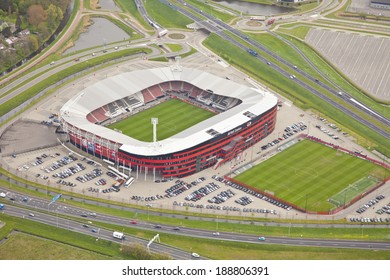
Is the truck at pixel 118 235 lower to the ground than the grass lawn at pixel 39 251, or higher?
higher

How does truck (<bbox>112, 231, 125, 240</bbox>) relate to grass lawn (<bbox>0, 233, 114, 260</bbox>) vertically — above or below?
above

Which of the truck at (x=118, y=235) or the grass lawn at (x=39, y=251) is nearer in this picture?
the grass lawn at (x=39, y=251)

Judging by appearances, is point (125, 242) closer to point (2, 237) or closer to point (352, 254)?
point (2, 237)

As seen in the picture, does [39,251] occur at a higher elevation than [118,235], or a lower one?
lower

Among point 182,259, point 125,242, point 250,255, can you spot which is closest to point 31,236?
point 125,242

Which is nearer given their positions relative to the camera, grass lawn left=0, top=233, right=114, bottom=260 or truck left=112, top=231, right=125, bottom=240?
grass lawn left=0, top=233, right=114, bottom=260

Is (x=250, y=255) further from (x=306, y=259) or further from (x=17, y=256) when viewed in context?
(x=17, y=256)

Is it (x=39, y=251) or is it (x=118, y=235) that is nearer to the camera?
(x=39, y=251)

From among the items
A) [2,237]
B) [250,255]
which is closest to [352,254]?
[250,255]
